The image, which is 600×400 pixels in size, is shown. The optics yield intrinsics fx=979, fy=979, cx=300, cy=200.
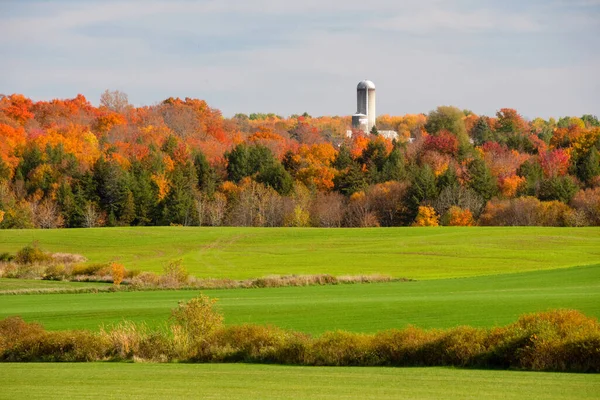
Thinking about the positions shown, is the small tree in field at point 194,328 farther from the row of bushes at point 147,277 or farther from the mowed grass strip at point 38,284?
the mowed grass strip at point 38,284

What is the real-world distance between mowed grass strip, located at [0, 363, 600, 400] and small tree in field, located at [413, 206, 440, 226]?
222 ft

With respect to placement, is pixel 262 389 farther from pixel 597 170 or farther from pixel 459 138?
pixel 459 138

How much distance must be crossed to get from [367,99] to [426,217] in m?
82.6

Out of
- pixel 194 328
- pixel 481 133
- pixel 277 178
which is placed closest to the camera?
pixel 194 328

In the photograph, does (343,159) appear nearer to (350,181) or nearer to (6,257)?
(350,181)

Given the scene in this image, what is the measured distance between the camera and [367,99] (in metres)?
170

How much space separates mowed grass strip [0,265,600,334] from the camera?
32.2 meters

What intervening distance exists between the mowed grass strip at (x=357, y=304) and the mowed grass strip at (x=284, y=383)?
27.6 ft

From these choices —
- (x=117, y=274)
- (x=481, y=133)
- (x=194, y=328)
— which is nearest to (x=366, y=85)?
(x=481, y=133)

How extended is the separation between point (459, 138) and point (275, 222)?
88.4ft

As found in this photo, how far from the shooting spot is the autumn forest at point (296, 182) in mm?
89812

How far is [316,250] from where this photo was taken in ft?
227

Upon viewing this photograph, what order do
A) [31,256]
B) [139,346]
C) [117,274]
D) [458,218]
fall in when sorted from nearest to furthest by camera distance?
[139,346]
[117,274]
[31,256]
[458,218]

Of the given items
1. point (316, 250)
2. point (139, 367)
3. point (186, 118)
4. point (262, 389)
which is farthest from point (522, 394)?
point (186, 118)
